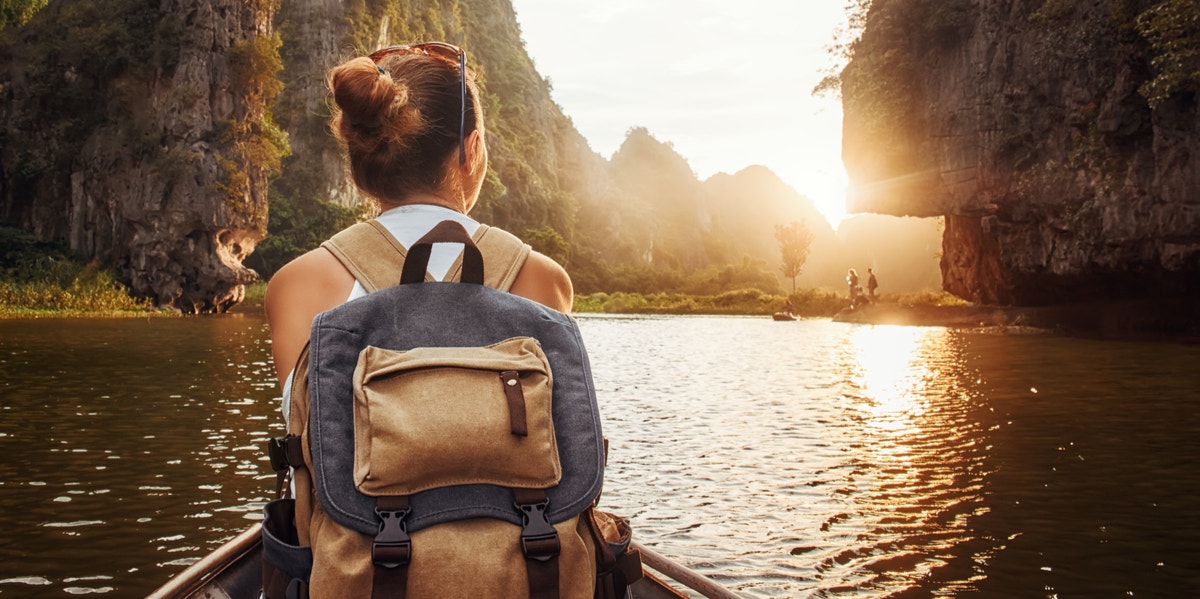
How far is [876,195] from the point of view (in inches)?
1111

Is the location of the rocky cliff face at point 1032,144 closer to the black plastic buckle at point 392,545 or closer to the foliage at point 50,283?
the black plastic buckle at point 392,545

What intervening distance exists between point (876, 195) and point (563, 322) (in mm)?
28269

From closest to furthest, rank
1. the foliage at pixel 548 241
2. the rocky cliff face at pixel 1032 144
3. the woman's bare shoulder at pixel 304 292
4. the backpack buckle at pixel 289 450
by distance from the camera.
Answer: the backpack buckle at pixel 289 450
the woman's bare shoulder at pixel 304 292
the rocky cliff face at pixel 1032 144
the foliage at pixel 548 241

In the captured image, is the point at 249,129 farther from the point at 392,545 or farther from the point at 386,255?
the point at 392,545

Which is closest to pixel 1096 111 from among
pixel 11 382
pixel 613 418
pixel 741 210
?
pixel 613 418

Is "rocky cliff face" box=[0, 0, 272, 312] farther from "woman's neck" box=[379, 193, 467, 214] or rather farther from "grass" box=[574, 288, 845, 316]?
"woman's neck" box=[379, 193, 467, 214]

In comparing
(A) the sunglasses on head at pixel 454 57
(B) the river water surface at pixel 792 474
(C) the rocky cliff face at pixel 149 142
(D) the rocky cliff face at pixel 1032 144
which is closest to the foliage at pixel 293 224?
(C) the rocky cliff face at pixel 149 142

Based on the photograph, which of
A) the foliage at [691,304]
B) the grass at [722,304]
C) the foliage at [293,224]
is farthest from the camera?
the foliage at [691,304]

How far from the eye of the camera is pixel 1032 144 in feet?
76.0

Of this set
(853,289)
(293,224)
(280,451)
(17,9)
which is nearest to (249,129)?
(293,224)

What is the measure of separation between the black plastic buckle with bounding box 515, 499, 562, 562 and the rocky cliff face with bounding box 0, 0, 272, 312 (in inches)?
1392

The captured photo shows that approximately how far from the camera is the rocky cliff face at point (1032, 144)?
18766mm

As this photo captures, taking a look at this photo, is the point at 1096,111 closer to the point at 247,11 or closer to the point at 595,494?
the point at 595,494

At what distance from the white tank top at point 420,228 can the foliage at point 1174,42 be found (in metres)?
17.9
